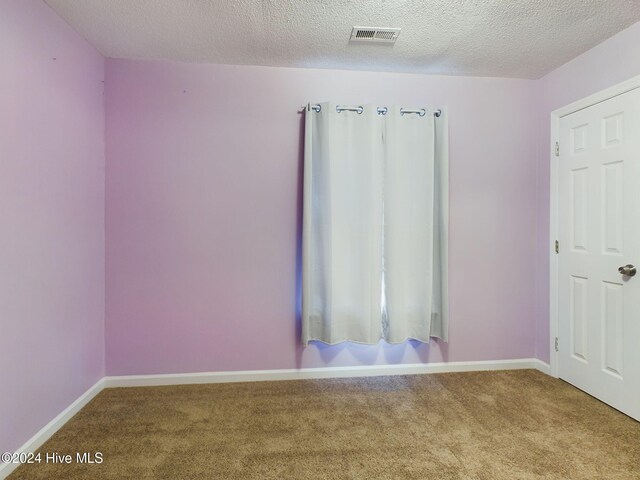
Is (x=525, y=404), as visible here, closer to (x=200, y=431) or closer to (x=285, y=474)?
(x=285, y=474)

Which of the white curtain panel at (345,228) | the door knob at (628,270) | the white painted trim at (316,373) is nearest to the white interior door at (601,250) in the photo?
the door knob at (628,270)

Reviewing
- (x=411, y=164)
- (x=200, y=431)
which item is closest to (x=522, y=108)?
(x=411, y=164)

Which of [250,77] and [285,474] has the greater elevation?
[250,77]

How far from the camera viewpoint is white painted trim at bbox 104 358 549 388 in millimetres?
2463

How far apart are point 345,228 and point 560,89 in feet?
6.55

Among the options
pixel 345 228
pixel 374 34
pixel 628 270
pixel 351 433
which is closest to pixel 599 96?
pixel 628 270

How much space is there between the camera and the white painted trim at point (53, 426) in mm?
1571

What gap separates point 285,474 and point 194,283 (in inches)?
57.4

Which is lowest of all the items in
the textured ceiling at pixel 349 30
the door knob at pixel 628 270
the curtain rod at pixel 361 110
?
the door knob at pixel 628 270

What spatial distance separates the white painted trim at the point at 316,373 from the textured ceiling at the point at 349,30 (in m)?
2.37

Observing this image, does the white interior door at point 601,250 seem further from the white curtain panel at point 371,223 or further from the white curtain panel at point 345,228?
the white curtain panel at point 345,228

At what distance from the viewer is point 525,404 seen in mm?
2180

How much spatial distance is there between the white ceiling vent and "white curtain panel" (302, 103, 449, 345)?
1.52 ft

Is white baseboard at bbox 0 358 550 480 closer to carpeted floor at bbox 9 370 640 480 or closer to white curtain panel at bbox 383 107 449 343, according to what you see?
carpeted floor at bbox 9 370 640 480
